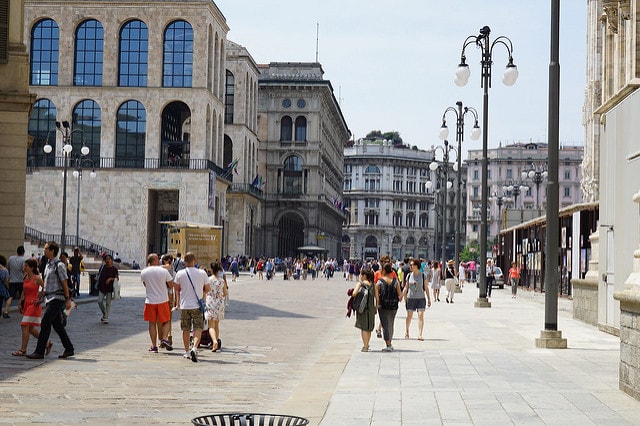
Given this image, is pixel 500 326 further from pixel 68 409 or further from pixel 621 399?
pixel 68 409

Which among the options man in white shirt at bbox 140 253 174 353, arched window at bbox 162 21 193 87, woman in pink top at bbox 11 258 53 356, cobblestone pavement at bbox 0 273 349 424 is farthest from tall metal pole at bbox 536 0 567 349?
arched window at bbox 162 21 193 87

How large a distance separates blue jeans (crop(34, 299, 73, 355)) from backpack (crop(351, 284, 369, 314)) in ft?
15.5

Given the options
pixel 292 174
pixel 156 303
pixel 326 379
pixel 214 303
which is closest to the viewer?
pixel 326 379

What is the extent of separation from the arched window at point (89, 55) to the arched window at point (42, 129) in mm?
2526

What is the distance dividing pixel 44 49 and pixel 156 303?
54498mm

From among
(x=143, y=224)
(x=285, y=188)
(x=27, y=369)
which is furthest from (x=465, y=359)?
(x=285, y=188)

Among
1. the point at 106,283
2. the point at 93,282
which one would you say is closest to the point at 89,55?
the point at 93,282

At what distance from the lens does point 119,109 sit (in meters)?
66.4

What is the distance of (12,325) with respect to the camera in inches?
836

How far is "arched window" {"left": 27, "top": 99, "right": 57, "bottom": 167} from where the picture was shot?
6650 cm

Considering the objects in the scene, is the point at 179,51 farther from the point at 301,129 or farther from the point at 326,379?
the point at 326,379

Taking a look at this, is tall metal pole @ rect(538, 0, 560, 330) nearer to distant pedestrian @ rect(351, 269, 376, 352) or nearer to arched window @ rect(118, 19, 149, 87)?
distant pedestrian @ rect(351, 269, 376, 352)

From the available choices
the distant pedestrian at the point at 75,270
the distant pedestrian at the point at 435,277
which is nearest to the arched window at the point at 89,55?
the distant pedestrian at the point at 75,270

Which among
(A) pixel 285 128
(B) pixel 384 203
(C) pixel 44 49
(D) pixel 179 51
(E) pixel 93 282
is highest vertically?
(C) pixel 44 49
